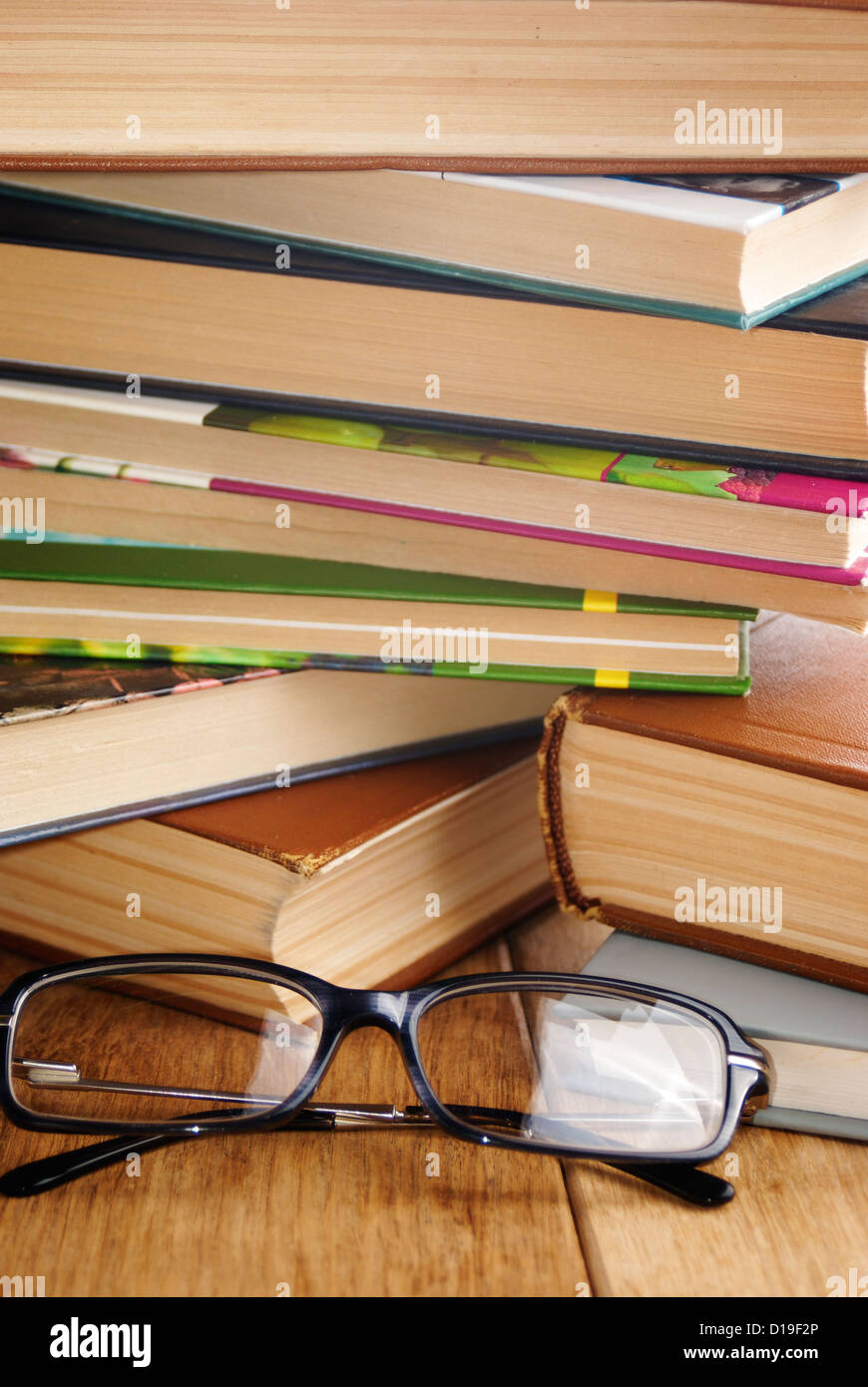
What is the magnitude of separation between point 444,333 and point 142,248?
194 mm

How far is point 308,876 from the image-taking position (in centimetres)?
68

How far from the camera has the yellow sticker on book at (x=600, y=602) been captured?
2.40 ft

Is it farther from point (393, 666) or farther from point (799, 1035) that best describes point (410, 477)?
point (799, 1035)

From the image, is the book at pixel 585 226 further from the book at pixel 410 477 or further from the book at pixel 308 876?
the book at pixel 308 876

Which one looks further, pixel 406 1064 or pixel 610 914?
pixel 610 914

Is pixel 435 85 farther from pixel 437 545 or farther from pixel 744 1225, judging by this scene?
pixel 744 1225

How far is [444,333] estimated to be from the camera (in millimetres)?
698

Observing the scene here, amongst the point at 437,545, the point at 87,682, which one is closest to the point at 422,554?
the point at 437,545

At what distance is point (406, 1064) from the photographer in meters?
0.62

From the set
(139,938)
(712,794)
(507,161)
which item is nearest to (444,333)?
(507,161)

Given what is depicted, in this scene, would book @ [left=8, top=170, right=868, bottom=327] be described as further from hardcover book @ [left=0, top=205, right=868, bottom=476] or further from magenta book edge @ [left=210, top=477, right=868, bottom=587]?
magenta book edge @ [left=210, top=477, right=868, bottom=587]

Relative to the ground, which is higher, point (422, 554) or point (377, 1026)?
point (422, 554)

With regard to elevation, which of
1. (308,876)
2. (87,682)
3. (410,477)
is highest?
(410,477)

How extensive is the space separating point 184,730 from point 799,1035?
393 mm
